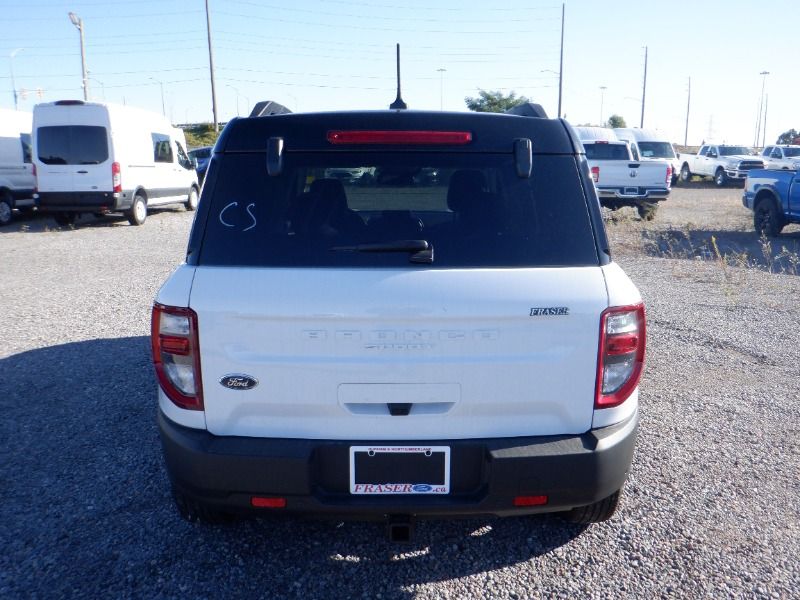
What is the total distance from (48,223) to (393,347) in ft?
60.1

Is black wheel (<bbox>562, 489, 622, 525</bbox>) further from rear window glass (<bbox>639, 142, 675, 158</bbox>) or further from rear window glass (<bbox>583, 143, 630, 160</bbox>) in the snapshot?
rear window glass (<bbox>639, 142, 675, 158</bbox>)

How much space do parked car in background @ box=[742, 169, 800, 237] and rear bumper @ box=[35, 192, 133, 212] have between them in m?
14.1

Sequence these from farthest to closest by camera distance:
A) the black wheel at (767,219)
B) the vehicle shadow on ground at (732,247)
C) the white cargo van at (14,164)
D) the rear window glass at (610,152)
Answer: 1. the rear window glass at (610,152)
2. the white cargo van at (14,164)
3. the black wheel at (767,219)
4. the vehicle shadow on ground at (732,247)

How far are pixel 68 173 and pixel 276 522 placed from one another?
14.7 meters

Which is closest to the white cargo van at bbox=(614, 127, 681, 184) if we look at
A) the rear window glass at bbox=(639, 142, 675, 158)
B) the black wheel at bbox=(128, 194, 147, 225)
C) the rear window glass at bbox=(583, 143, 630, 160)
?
the rear window glass at bbox=(639, 142, 675, 158)

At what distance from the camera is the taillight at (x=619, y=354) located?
2604mm

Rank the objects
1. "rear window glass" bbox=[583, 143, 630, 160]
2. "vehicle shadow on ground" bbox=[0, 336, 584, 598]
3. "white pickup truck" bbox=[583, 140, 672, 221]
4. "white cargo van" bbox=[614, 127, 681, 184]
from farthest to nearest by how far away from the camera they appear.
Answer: "white cargo van" bbox=[614, 127, 681, 184] → "rear window glass" bbox=[583, 143, 630, 160] → "white pickup truck" bbox=[583, 140, 672, 221] → "vehicle shadow on ground" bbox=[0, 336, 584, 598]

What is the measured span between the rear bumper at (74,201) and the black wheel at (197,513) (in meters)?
14.4

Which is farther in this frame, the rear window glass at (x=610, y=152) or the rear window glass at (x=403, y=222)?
the rear window glass at (x=610, y=152)

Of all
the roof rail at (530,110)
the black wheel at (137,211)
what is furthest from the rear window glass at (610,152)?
the roof rail at (530,110)

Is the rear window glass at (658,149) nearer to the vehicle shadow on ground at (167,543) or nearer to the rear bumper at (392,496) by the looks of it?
the vehicle shadow on ground at (167,543)

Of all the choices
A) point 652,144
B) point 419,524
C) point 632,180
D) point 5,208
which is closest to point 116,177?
point 5,208

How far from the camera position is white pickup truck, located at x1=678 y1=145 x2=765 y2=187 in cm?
3147

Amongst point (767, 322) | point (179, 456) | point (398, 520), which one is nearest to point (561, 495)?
point (398, 520)
